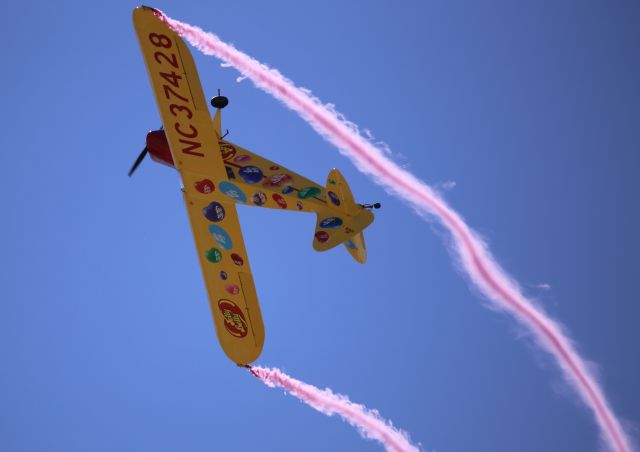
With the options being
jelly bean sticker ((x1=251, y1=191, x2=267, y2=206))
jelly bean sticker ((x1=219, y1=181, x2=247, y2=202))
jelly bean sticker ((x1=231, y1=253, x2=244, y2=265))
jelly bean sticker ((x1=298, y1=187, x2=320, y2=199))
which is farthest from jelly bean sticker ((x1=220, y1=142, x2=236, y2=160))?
jelly bean sticker ((x1=231, y1=253, x2=244, y2=265))

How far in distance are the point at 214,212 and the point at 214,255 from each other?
1.17 meters

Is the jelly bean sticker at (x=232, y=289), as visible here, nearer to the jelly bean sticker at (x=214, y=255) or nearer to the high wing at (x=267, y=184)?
the jelly bean sticker at (x=214, y=255)

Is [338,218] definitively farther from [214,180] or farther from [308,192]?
[214,180]

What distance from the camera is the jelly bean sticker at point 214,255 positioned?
28719mm

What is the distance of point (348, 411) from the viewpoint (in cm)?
3084

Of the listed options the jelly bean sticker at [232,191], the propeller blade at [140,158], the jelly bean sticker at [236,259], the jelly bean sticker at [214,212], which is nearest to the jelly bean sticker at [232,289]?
the jelly bean sticker at [236,259]

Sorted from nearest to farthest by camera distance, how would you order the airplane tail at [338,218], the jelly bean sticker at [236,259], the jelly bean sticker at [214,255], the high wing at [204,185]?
1. the high wing at [204,185]
2. the jelly bean sticker at [214,255]
3. the jelly bean sticker at [236,259]
4. the airplane tail at [338,218]

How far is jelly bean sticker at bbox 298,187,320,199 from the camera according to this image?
3017 centimetres

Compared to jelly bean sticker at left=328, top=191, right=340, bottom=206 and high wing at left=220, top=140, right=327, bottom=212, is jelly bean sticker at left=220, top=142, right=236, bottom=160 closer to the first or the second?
high wing at left=220, top=140, right=327, bottom=212

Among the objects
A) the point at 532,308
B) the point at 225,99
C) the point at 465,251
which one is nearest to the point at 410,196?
the point at 465,251

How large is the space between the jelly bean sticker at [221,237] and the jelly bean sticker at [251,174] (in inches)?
62.2

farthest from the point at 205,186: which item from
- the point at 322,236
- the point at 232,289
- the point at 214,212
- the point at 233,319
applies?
the point at 322,236

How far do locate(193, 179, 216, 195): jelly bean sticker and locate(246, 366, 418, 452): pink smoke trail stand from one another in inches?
214

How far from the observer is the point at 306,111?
106ft
